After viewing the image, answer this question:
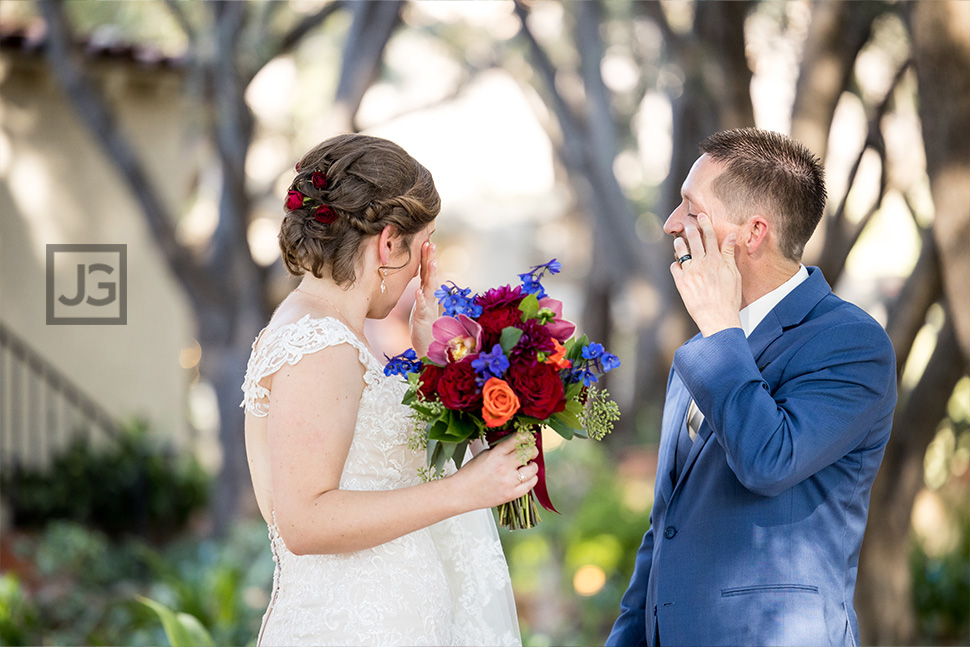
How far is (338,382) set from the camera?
2.29 m

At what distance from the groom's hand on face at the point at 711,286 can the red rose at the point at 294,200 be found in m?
0.99

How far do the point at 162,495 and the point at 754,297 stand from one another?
886cm

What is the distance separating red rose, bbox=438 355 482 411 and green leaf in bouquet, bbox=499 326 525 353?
0.32ft

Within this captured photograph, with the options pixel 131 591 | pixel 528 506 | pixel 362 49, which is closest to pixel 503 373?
pixel 528 506

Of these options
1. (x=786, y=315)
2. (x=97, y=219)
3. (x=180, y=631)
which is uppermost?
(x=97, y=219)

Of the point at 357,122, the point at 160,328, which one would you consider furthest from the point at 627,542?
the point at 160,328

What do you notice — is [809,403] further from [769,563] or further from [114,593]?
[114,593]

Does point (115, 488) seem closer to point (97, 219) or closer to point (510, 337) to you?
point (97, 219)

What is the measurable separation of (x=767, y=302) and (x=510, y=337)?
2.51 ft

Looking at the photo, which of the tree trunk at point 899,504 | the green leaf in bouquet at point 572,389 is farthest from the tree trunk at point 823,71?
the green leaf in bouquet at point 572,389

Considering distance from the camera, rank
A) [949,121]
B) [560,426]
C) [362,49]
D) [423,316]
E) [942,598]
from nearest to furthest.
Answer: [560,426] < [423,316] < [949,121] < [942,598] < [362,49]

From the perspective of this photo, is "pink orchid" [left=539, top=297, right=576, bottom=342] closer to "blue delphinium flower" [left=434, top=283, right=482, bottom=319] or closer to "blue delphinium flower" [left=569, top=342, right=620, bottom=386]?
"blue delphinium flower" [left=569, top=342, right=620, bottom=386]

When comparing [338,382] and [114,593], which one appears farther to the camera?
[114,593]

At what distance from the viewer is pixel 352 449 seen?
2.44m
